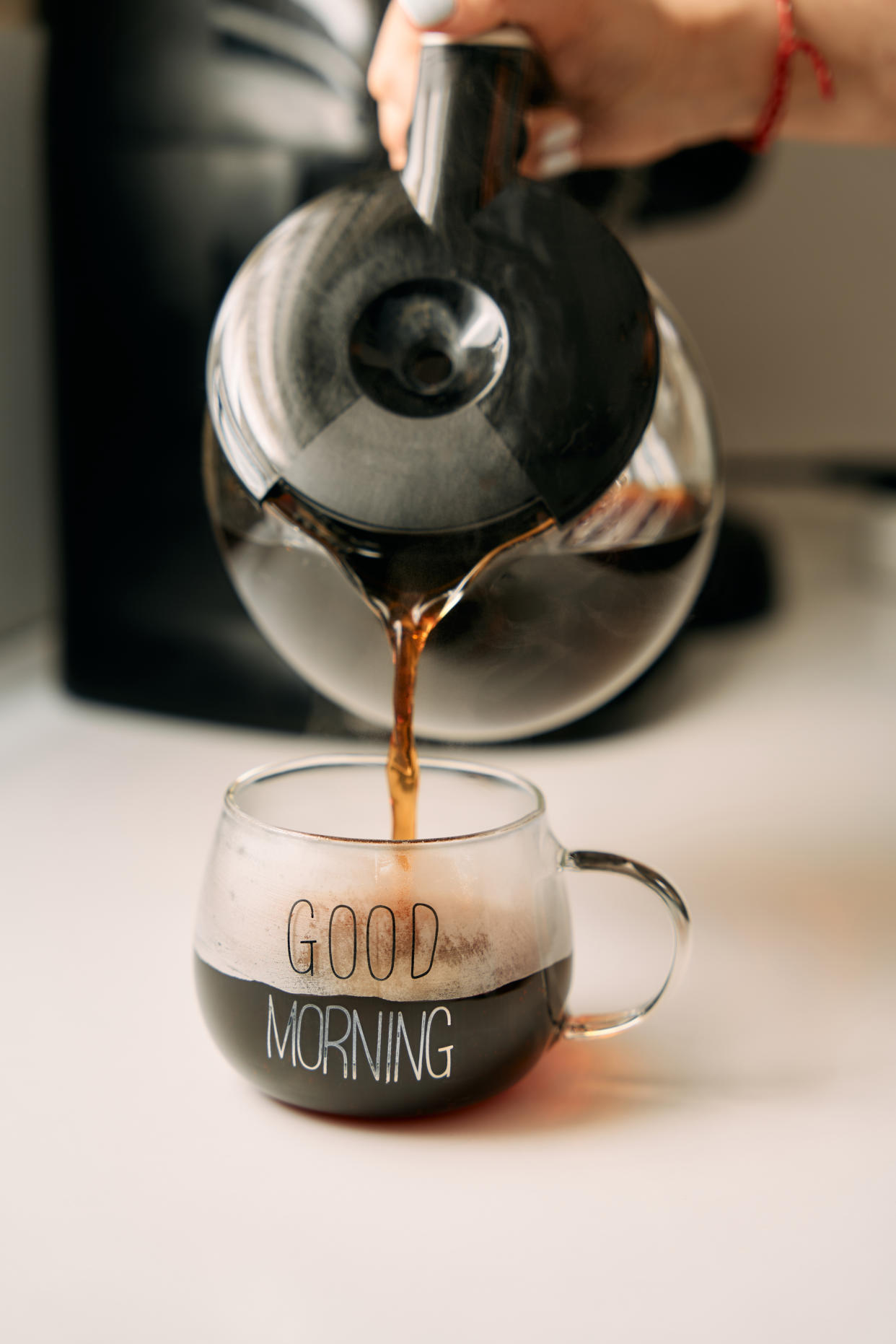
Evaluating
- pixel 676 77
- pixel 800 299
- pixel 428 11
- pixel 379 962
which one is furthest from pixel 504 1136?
Result: pixel 800 299

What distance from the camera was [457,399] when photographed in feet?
1.03

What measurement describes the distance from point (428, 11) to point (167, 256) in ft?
1.01

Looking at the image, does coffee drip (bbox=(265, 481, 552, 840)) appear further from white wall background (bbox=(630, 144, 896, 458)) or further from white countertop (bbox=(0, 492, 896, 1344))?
white wall background (bbox=(630, 144, 896, 458))

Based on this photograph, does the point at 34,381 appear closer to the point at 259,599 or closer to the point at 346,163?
the point at 346,163

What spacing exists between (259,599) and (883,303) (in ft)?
3.40

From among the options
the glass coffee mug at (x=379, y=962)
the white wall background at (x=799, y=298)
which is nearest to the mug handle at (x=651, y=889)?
the glass coffee mug at (x=379, y=962)

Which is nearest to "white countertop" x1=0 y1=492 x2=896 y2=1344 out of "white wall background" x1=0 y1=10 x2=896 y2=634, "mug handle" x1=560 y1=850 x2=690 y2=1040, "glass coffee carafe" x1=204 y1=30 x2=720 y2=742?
"mug handle" x1=560 y1=850 x2=690 y2=1040

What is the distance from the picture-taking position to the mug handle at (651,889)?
1.14 ft

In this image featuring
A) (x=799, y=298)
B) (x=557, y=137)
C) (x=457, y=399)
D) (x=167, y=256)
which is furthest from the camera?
(x=799, y=298)

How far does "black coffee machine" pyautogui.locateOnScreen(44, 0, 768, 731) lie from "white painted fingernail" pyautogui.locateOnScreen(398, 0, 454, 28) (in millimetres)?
219

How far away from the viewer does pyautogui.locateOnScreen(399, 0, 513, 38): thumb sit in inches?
13.6

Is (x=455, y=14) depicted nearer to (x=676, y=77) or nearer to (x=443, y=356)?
(x=443, y=356)

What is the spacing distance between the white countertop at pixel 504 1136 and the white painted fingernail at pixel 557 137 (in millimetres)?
269

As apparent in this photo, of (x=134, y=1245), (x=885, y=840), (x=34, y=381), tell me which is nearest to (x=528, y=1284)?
(x=134, y=1245)
